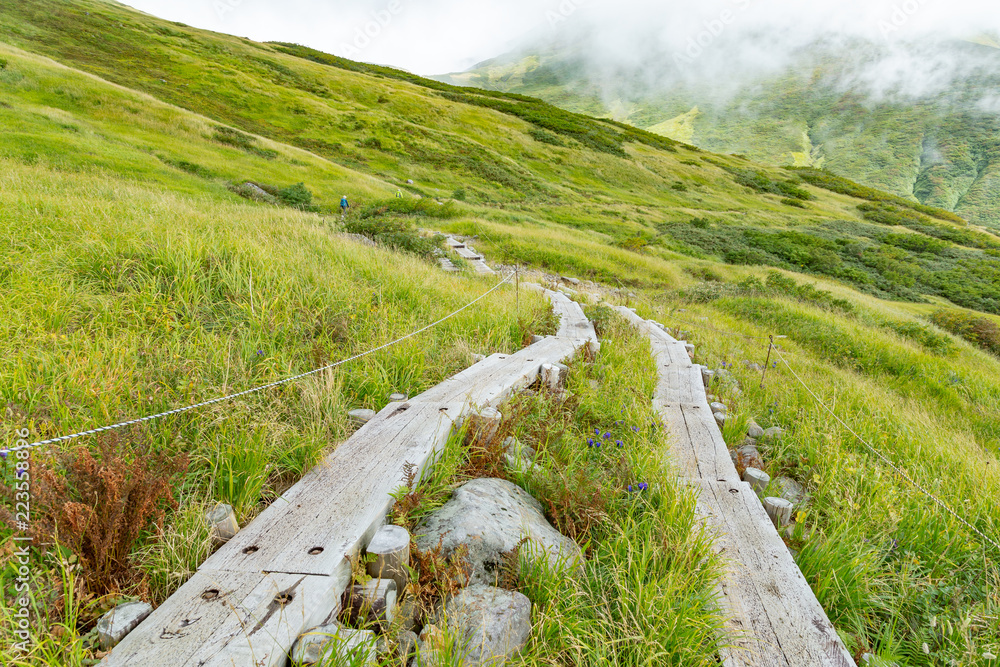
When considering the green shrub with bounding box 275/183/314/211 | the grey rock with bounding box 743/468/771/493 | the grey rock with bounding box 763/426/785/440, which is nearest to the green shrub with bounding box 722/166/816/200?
the green shrub with bounding box 275/183/314/211

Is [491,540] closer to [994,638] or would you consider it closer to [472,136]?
[994,638]

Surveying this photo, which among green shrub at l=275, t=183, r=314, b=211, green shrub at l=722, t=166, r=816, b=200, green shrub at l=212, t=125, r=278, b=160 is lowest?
green shrub at l=275, t=183, r=314, b=211

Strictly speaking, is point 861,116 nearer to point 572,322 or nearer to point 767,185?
point 767,185

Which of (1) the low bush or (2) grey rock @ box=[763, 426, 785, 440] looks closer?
(1) the low bush

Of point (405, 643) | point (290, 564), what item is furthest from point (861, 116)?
point (290, 564)

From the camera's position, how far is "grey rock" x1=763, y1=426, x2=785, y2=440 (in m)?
4.81

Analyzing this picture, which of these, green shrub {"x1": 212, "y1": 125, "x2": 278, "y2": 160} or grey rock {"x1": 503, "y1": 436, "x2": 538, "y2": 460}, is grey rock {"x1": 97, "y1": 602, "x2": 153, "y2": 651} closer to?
grey rock {"x1": 503, "y1": 436, "x2": 538, "y2": 460}

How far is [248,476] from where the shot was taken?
2693 millimetres

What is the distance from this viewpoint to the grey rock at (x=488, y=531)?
2.49m

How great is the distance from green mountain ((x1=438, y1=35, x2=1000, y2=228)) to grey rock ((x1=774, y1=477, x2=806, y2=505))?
116883 millimetres

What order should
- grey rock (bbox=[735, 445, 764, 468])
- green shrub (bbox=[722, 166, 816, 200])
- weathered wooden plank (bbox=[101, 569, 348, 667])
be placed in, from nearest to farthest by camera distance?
weathered wooden plank (bbox=[101, 569, 348, 667]) → grey rock (bbox=[735, 445, 764, 468]) → green shrub (bbox=[722, 166, 816, 200])

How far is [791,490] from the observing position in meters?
4.00

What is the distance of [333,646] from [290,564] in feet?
1.62

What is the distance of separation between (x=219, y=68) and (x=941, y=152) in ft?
516
